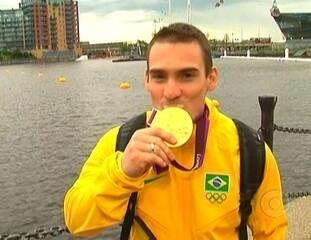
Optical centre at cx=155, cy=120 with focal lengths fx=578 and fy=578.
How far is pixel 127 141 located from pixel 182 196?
1.07 ft

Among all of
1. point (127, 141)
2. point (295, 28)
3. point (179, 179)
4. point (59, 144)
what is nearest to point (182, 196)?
point (179, 179)

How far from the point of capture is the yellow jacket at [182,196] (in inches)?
88.7

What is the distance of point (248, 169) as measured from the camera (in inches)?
96.4

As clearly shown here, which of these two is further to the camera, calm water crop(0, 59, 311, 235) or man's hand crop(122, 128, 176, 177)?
calm water crop(0, 59, 311, 235)

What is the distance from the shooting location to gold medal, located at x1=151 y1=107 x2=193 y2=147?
6.99 ft

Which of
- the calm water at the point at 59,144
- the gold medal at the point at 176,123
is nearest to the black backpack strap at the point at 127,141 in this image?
the gold medal at the point at 176,123

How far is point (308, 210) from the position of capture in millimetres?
7461

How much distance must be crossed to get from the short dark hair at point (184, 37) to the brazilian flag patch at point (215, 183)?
0.44m

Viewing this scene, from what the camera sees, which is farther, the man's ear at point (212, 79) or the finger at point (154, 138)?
the man's ear at point (212, 79)

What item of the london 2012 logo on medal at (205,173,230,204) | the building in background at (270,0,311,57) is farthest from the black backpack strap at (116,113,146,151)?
the building in background at (270,0,311,57)

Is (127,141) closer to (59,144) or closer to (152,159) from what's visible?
(152,159)

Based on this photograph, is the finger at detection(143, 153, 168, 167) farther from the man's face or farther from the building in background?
the building in background

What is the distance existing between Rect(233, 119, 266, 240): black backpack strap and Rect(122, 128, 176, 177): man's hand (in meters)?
0.45

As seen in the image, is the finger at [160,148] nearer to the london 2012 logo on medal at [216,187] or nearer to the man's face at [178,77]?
the man's face at [178,77]
